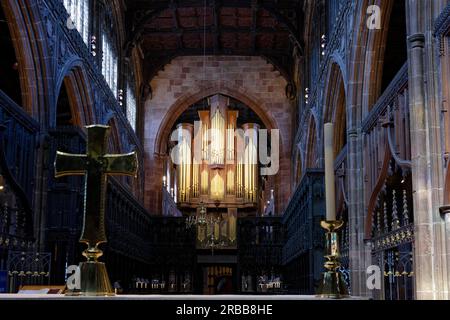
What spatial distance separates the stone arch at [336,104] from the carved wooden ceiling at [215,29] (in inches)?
266

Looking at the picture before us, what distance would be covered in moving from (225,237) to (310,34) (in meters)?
8.02

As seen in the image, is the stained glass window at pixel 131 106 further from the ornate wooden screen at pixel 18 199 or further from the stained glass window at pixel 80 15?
the ornate wooden screen at pixel 18 199

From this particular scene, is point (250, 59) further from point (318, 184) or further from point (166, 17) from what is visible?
point (318, 184)

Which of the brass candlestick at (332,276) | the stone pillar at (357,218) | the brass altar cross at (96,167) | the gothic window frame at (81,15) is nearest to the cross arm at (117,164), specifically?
the brass altar cross at (96,167)

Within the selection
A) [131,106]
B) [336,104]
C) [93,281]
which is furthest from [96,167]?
[131,106]

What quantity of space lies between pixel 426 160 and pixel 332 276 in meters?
5.75

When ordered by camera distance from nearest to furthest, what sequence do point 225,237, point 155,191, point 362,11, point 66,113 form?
1. point 362,11
2. point 66,113
3. point 225,237
4. point 155,191

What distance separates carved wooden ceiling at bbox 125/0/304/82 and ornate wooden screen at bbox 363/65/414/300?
11998 millimetres

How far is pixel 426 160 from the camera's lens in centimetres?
865

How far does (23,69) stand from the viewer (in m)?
13.8

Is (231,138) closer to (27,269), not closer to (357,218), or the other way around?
(357,218)

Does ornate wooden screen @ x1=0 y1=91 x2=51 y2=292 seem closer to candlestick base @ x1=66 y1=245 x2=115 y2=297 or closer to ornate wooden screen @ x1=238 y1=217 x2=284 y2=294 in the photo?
candlestick base @ x1=66 y1=245 x2=115 y2=297

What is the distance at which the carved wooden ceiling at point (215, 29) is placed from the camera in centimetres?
2441
